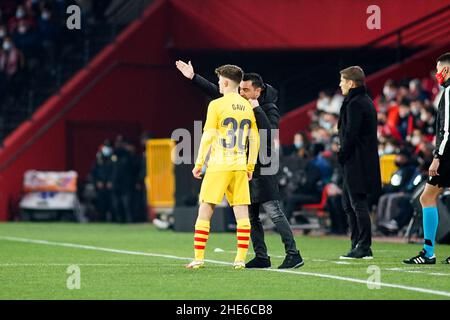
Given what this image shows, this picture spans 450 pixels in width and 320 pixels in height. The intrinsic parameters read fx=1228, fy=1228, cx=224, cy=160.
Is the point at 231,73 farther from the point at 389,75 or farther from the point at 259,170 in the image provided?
the point at 389,75

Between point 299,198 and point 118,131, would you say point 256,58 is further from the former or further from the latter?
point 299,198

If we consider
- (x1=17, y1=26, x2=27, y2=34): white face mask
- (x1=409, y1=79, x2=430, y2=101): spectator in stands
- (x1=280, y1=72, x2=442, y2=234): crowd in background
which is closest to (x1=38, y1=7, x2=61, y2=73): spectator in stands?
(x1=17, y1=26, x2=27, y2=34): white face mask

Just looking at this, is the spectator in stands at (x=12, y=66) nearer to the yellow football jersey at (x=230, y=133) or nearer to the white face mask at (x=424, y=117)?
the white face mask at (x=424, y=117)

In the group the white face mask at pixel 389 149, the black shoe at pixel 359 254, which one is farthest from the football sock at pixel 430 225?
the white face mask at pixel 389 149

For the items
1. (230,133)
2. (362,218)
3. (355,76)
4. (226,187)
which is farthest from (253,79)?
(362,218)

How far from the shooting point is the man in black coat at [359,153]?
49.8 ft

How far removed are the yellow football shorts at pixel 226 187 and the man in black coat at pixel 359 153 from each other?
2.42 m

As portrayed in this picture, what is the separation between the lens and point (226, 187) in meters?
13.1

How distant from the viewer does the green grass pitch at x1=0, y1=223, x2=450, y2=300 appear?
10.8 metres

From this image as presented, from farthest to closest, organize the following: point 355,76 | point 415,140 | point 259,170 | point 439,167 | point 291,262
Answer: point 415,140
point 355,76
point 439,167
point 259,170
point 291,262

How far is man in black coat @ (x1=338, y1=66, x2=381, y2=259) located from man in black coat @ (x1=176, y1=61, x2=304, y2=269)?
64.7 inches

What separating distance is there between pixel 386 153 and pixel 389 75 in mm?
6518
